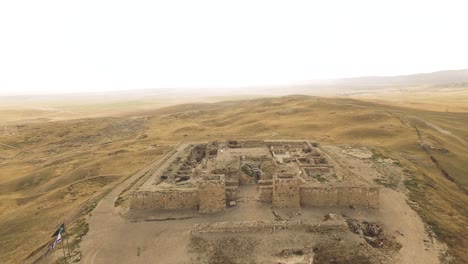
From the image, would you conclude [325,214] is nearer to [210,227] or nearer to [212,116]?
[210,227]

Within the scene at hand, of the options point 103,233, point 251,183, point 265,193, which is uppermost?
point 265,193

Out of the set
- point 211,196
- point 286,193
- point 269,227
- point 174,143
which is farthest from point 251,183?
point 174,143

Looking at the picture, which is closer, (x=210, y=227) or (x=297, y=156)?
(x=210, y=227)

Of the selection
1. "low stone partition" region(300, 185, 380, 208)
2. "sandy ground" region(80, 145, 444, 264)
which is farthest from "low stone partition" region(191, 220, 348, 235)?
"low stone partition" region(300, 185, 380, 208)

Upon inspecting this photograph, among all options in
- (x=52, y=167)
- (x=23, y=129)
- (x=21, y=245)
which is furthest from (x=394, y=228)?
(x=23, y=129)

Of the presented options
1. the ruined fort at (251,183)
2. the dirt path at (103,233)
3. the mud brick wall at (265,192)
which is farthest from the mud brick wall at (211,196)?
the dirt path at (103,233)

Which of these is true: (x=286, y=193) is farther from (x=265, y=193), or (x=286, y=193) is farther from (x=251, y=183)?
(x=251, y=183)
